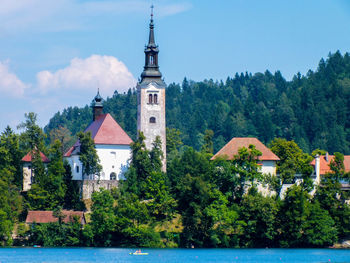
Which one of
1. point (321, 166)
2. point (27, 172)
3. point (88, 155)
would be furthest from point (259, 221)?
point (27, 172)

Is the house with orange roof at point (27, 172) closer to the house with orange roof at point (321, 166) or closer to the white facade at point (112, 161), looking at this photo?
the white facade at point (112, 161)

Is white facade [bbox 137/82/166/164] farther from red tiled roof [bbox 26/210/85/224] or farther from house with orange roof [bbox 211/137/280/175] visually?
red tiled roof [bbox 26/210/85/224]

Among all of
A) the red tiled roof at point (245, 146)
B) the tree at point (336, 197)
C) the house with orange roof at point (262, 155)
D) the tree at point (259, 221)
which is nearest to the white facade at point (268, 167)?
the house with orange roof at point (262, 155)

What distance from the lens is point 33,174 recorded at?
80.0m

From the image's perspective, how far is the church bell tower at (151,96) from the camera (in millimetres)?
80688

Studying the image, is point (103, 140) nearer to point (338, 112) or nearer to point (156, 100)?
point (156, 100)

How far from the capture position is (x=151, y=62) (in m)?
81.4

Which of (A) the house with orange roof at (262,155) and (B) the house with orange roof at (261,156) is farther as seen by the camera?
(A) the house with orange roof at (262,155)

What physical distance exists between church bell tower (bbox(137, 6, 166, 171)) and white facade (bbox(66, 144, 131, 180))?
3.11 metres

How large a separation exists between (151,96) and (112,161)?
8.24 meters

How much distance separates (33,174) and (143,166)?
1222 centimetres

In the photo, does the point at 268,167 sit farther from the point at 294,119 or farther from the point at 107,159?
the point at 294,119

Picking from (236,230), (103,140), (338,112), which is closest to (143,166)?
(103,140)

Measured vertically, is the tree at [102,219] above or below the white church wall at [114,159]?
below
